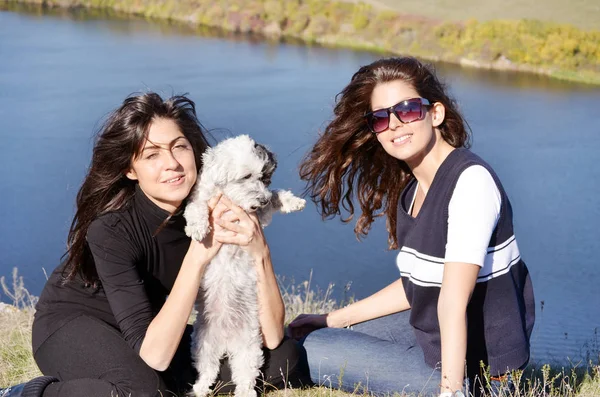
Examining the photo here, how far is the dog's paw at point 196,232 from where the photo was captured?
119 inches

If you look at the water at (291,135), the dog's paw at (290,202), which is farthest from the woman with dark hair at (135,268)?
the water at (291,135)

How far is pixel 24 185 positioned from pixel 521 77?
11.5m

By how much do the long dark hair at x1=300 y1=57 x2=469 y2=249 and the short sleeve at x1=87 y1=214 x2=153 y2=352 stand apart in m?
1.06

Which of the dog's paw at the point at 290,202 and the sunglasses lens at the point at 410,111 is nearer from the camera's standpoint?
the sunglasses lens at the point at 410,111

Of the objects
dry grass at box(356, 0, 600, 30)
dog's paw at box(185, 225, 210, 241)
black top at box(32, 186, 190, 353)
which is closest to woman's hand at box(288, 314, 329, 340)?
black top at box(32, 186, 190, 353)

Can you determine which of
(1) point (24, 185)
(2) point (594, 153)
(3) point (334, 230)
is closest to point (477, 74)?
(2) point (594, 153)

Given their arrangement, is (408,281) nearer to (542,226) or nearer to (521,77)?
(542,226)

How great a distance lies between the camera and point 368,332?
12.3 feet

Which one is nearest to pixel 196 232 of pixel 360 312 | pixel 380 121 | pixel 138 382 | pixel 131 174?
pixel 131 174

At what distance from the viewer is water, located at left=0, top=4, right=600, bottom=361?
8.83 meters

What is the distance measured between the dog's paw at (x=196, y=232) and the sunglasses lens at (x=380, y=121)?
0.88m

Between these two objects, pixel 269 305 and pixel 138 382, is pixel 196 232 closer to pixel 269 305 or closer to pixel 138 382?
pixel 269 305

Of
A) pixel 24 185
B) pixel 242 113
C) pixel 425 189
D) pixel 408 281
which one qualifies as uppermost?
pixel 425 189

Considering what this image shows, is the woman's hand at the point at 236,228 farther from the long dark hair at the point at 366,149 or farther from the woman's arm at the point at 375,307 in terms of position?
the woman's arm at the point at 375,307
